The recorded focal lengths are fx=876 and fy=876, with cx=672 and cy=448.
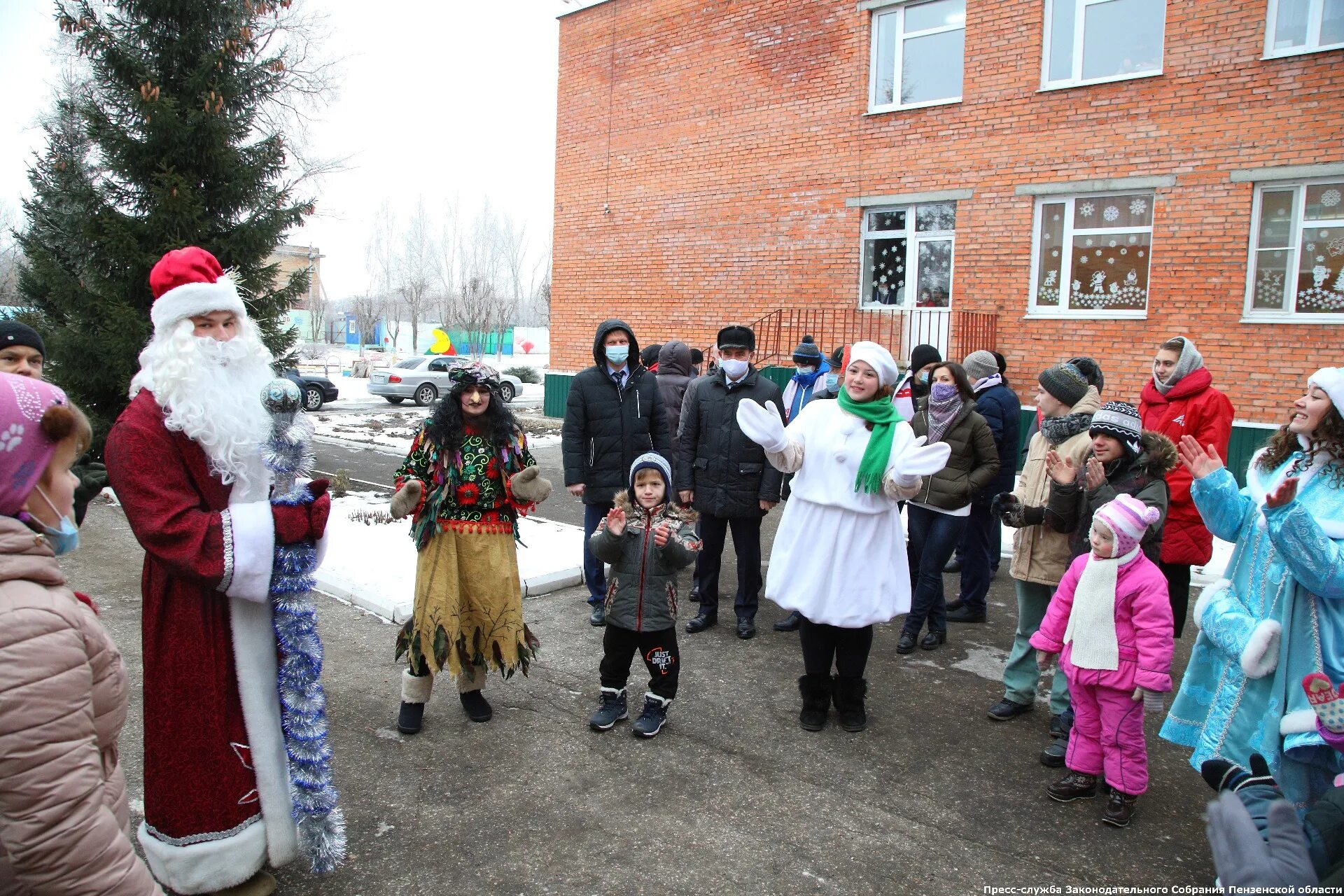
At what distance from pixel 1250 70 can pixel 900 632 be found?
31.4ft

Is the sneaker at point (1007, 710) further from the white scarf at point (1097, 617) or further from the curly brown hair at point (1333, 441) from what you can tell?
the curly brown hair at point (1333, 441)

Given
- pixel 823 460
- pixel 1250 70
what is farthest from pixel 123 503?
pixel 1250 70

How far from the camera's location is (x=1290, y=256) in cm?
1093

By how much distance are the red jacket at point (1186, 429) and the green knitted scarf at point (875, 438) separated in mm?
1529

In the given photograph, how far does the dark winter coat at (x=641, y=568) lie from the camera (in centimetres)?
410

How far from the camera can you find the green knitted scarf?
13.6 ft

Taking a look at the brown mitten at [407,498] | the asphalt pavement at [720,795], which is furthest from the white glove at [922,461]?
the brown mitten at [407,498]

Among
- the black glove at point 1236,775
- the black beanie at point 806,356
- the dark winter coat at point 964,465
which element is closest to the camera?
the black glove at point 1236,775

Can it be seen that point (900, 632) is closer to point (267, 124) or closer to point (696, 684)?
point (696, 684)

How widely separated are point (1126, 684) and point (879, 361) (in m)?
1.75

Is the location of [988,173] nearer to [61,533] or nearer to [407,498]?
[407,498]

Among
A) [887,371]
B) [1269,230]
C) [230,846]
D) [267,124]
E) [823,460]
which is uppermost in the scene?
[267,124]

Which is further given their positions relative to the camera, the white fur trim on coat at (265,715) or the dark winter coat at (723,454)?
the dark winter coat at (723,454)

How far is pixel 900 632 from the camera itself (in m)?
5.69
